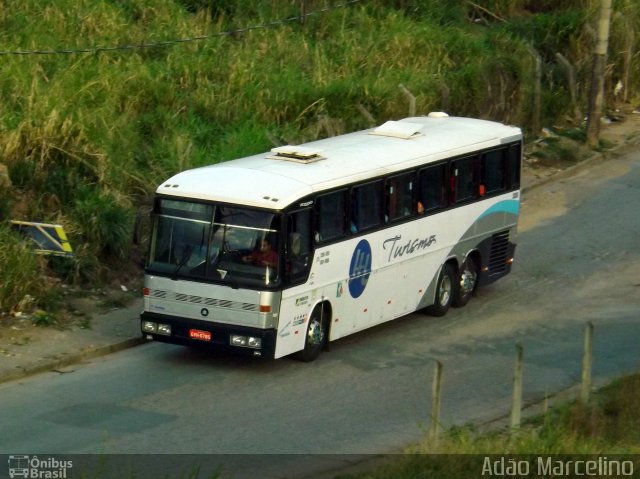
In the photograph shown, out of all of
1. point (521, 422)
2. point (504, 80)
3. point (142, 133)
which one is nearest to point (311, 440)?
point (521, 422)

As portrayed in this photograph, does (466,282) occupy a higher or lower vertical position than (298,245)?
lower

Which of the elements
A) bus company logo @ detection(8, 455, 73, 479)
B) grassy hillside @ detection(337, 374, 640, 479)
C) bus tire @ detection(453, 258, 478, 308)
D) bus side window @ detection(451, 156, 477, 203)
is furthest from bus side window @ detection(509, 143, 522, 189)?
bus company logo @ detection(8, 455, 73, 479)

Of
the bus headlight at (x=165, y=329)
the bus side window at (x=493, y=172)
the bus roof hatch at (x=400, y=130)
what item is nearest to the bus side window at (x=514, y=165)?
the bus side window at (x=493, y=172)

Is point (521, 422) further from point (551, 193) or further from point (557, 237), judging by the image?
point (551, 193)

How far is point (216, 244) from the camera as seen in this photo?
54.5ft

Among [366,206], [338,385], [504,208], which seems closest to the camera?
[338,385]

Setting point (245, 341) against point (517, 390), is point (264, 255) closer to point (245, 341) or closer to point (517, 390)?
point (245, 341)

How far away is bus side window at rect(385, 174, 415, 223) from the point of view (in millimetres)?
18656

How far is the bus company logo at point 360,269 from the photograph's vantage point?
1792 centimetres

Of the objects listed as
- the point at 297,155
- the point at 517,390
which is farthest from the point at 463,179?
the point at 517,390

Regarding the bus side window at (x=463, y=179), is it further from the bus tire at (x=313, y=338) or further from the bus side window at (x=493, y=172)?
the bus tire at (x=313, y=338)

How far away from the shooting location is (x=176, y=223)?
55.2 feet

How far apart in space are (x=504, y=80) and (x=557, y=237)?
7187mm

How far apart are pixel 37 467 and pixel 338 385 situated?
480cm
